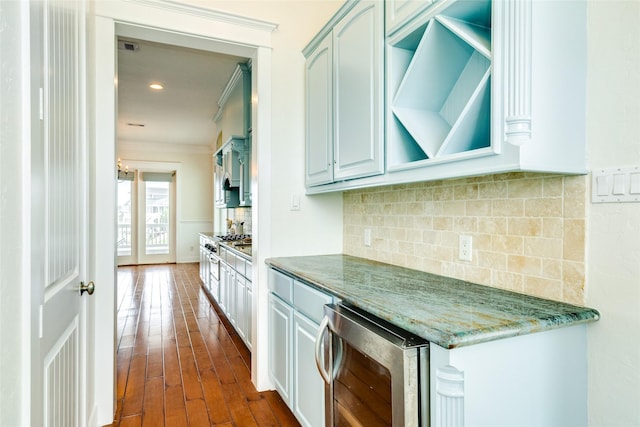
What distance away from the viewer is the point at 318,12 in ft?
8.62

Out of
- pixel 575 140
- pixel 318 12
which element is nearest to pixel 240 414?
pixel 575 140

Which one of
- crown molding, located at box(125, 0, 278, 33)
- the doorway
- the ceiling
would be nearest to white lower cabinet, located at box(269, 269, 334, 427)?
crown molding, located at box(125, 0, 278, 33)

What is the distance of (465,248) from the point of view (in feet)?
5.47

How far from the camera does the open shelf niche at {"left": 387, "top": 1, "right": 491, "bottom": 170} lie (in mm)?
1325

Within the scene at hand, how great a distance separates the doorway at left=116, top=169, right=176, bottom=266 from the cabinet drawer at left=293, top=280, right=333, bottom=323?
726 centimetres

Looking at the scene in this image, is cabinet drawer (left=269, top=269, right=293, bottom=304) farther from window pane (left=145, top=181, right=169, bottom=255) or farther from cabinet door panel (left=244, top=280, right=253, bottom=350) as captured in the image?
window pane (left=145, top=181, right=169, bottom=255)

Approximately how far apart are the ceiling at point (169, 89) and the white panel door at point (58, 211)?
2.20 m

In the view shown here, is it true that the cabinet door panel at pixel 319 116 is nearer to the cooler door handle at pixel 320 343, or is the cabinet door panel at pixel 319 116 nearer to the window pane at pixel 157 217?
the cooler door handle at pixel 320 343

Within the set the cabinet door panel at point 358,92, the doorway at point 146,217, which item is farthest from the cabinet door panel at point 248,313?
the doorway at point 146,217

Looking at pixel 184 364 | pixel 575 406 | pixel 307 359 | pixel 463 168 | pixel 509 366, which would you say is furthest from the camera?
pixel 184 364

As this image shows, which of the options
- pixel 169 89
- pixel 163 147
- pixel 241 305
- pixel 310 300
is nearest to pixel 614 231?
pixel 310 300

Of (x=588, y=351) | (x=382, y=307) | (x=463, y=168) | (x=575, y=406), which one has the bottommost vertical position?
(x=575, y=406)

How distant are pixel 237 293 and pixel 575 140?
2.84 meters

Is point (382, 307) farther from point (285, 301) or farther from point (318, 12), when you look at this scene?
point (318, 12)
